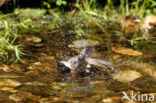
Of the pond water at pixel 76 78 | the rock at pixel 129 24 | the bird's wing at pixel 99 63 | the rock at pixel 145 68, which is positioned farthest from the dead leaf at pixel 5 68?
the rock at pixel 129 24

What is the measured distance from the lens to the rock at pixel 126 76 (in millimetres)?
2484

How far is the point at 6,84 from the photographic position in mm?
2123

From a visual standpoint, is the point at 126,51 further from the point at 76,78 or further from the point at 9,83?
the point at 9,83

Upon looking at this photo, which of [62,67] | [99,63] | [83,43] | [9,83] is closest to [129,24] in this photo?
[83,43]

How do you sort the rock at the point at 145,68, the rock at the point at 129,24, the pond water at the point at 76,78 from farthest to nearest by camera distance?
the rock at the point at 129,24 < the rock at the point at 145,68 < the pond water at the point at 76,78

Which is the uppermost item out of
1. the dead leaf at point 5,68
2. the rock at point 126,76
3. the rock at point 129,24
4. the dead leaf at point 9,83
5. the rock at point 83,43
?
the rock at point 129,24

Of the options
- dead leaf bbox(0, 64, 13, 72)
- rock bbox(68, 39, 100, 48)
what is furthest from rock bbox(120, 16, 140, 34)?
dead leaf bbox(0, 64, 13, 72)

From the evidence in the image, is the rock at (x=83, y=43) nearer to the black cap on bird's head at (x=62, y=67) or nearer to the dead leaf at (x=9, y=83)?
the black cap on bird's head at (x=62, y=67)

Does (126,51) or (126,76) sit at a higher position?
(126,51)

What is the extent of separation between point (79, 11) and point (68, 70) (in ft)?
9.38

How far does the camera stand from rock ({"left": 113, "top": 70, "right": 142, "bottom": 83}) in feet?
8.15

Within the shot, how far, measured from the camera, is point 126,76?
2564 millimetres

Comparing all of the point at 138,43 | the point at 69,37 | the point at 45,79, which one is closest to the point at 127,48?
the point at 138,43

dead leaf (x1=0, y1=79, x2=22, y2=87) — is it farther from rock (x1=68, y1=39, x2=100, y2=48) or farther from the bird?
rock (x1=68, y1=39, x2=100, y2=48)
